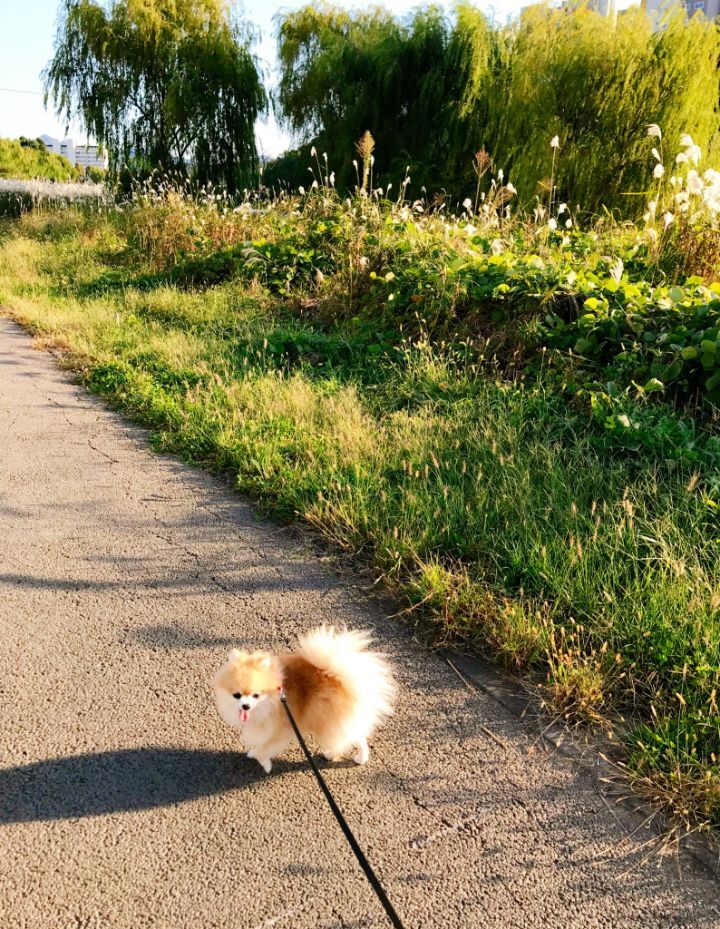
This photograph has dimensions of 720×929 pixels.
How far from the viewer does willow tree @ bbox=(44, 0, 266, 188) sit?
60.8ft

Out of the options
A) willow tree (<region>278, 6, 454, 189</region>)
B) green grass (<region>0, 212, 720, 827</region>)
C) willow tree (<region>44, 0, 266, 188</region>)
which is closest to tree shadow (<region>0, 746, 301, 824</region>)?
green grass (<region>0, 212, 720, 827</region>)

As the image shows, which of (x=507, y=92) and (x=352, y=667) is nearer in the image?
(x=352, y=667)

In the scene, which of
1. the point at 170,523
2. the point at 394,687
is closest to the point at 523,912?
the point at 394,687

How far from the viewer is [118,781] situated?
2.24m

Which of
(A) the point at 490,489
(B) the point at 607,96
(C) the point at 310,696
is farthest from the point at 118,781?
(B) the point at 607,96

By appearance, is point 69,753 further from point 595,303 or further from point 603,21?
point 603,21

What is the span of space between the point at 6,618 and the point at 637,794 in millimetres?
2624

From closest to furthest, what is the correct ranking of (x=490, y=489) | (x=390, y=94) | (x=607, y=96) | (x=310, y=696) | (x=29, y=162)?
(x=310, y=696) < (x=490, y=489) < (x=607, y=96) < (x=390, y=94) < (x=29, y=162)

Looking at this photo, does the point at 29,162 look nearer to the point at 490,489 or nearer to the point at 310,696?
the point at 490,489

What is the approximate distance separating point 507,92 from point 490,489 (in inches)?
→ 547

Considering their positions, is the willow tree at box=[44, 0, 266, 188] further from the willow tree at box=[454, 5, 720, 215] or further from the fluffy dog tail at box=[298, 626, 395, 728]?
the fluffy dog tail at box=[298, 626, 395, 728]

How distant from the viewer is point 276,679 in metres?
2.24

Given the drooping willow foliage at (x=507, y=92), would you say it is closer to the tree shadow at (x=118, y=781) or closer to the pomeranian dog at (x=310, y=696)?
the pomeranian dog at (x=310, y=696)

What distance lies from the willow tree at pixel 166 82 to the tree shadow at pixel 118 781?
64.5ft
